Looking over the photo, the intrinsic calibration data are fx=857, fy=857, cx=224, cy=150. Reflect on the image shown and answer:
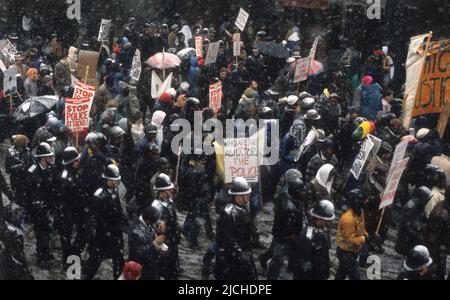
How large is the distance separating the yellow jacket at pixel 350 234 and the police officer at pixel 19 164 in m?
3.91

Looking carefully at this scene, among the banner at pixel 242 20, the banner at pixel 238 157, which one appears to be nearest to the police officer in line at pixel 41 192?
the banner at pixel 238 157

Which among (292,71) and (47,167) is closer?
(47,167)

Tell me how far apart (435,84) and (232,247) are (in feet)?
15.8

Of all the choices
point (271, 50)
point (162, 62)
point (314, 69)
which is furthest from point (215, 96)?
point (271, 50)

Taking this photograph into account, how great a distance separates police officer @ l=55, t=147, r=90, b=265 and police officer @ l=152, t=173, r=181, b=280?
1282 mm

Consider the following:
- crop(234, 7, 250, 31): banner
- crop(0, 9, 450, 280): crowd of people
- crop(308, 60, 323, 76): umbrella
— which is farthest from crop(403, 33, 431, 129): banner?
crop(234, 7, 250, 31): banner

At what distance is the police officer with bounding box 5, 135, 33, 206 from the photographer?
10.6m

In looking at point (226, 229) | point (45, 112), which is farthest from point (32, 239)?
point (226, 229)

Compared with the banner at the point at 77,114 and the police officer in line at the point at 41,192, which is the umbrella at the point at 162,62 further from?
the police officer in line at the point at 41,192

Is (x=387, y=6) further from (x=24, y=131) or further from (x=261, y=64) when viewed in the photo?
(x=24, y=131)

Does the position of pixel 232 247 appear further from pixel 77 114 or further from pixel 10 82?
pixel 10 82

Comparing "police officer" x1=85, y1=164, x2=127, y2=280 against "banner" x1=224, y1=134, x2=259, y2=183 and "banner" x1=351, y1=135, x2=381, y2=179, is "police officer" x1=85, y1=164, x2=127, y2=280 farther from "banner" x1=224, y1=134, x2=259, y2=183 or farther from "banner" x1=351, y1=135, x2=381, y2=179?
"banner" x1=351, y1=135, x2=381, y2=179

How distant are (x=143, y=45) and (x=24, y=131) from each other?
25.0 ft
